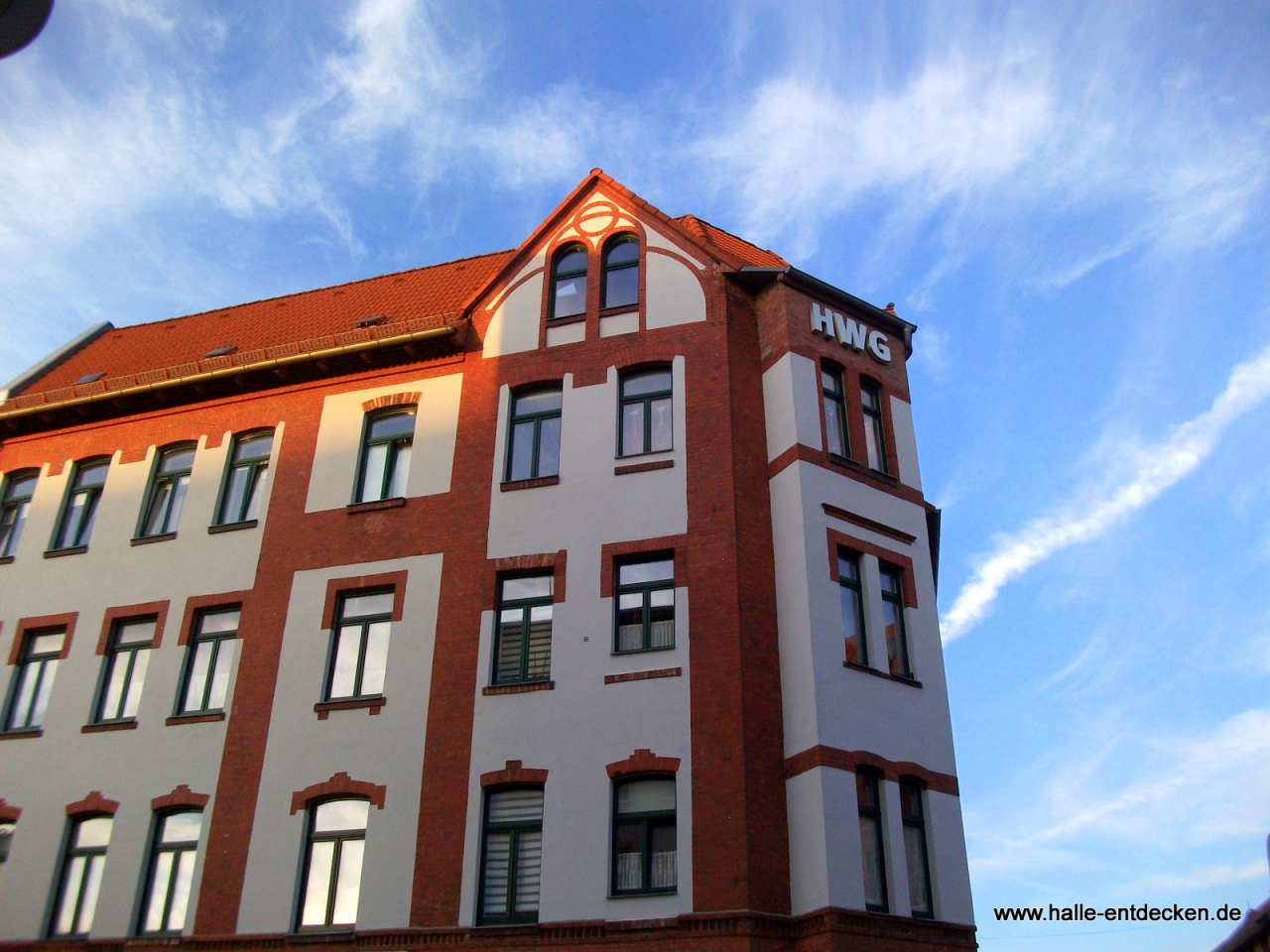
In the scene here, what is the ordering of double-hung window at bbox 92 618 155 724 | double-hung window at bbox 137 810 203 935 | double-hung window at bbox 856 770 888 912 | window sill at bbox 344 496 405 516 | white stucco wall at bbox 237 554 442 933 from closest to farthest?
double-hung window at bbox 856 770 888 912, white stucco wall at bbox 237 554 442 933, double-hung window at bbox 137 810 203 935, double-hung window at bbox 92 618 155 724, window sill at bbox 344 496 405 516

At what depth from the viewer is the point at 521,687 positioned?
20719 mm

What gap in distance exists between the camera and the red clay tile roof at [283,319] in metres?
29.3

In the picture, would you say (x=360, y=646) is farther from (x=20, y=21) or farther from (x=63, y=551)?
(x=20, y=21)

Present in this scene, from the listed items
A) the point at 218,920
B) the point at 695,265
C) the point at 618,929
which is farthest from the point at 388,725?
the point at 695,265

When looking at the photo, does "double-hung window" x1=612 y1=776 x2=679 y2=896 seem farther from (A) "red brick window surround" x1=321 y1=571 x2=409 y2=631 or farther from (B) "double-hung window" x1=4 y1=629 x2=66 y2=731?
(B) "double-hung window" x1=4 y1=629 x2=66 y2=731

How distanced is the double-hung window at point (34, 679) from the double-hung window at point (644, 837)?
12726 millimetres

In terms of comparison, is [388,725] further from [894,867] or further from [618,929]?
[894,867]

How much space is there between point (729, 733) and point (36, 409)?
18.9 meters

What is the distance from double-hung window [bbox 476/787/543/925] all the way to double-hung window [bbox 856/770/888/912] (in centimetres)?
519

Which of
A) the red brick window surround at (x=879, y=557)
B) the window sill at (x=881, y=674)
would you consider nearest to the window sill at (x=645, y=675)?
the window sill at (x=881, y=674)

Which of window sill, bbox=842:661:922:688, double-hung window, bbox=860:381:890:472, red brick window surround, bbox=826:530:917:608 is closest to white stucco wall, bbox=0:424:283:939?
red brick window surround, bbox=826:530:917:608

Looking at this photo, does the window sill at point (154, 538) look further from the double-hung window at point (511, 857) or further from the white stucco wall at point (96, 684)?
the double-hung window at point (511, 857)

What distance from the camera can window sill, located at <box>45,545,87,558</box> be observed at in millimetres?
26091

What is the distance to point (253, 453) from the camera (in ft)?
85.8
